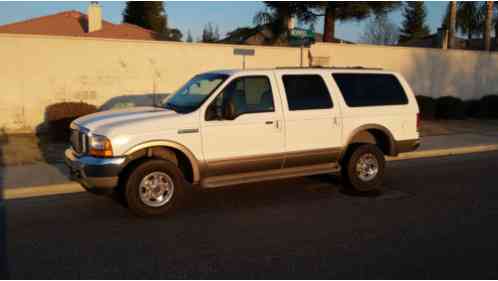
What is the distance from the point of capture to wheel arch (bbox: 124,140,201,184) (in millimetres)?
5969

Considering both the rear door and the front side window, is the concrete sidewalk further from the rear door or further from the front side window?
the rear door

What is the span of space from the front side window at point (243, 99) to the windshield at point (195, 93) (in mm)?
187

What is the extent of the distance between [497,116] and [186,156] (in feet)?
61.3

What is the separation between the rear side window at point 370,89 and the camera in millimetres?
7529

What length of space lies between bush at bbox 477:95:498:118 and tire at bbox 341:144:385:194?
15.0 metres

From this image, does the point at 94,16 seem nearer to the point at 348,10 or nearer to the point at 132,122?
the point at 348,10

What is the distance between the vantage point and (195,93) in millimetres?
6961

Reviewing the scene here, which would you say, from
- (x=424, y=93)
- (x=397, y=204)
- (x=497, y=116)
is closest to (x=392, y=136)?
(x=397, y=204)

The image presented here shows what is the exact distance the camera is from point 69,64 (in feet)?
42.8

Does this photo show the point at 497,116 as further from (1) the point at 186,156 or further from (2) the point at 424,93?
(1) the point at 186,156

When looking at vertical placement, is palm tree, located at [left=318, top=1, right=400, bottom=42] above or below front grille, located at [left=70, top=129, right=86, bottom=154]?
above

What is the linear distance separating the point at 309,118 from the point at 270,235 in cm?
229

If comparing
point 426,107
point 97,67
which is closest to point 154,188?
point 97,67

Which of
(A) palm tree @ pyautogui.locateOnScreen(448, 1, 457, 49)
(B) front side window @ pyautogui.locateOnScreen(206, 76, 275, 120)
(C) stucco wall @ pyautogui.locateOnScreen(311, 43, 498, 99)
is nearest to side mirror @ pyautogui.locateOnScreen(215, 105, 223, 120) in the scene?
(B) front side window @ pyautogui.locateOnScreen(206, 76, 275, 120)
